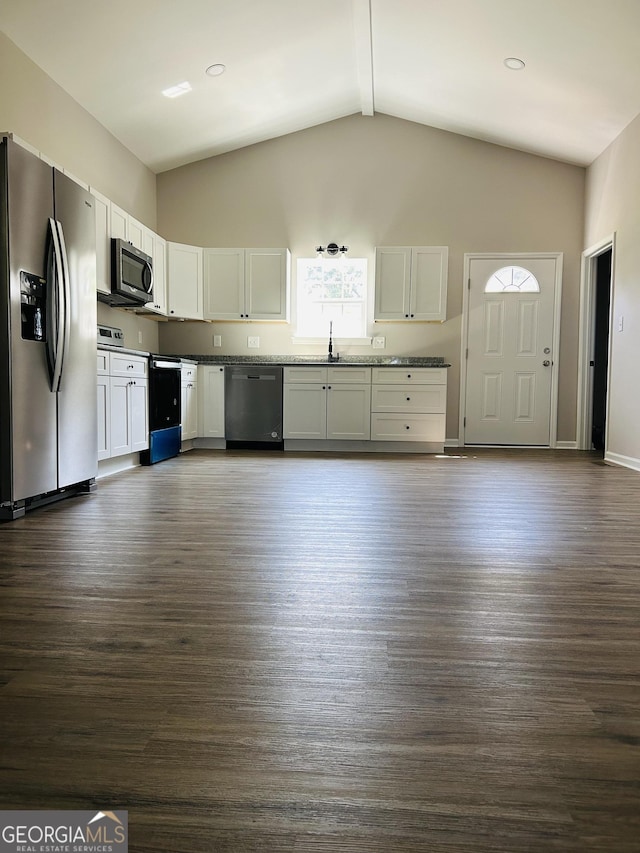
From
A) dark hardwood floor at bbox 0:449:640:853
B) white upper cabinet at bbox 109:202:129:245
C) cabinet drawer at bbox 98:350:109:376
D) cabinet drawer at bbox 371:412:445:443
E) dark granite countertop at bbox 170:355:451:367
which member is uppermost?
white upper cabinet at bbox 109:202:129:245

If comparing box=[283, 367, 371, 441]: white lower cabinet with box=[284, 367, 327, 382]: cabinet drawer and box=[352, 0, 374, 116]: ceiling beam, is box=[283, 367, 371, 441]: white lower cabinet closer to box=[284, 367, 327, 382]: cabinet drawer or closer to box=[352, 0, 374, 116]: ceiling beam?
box=[284, 367, 327, 382]: cabinet drawer

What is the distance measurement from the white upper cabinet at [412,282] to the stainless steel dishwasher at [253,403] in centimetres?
137

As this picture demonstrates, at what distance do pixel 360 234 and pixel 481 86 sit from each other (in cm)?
175

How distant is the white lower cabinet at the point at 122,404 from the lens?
3719 mm

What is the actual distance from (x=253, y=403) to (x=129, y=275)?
168cm

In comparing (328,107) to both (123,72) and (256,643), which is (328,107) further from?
(256,643)

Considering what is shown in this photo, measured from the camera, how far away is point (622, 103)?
4.49 m

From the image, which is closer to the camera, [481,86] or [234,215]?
[481,86]

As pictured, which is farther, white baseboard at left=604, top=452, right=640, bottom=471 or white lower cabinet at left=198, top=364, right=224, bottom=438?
white lower cabinet at left=198, top=364, right=224, bottom=438

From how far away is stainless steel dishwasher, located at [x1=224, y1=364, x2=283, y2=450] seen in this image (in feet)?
18.2

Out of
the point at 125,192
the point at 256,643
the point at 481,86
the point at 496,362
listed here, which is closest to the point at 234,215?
the point at 125,192

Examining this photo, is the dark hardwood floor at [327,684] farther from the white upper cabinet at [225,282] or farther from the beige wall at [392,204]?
the beige wall at [392,204]

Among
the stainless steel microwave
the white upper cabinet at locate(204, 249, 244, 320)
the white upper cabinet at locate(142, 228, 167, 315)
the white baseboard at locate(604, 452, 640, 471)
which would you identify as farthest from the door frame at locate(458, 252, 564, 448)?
the stainless steel microwave

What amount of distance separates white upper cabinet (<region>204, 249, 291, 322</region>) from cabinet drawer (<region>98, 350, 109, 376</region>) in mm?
2261
